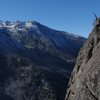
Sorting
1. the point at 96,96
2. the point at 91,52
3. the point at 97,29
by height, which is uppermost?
the point at 97,29

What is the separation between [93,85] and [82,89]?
2475 millimetres

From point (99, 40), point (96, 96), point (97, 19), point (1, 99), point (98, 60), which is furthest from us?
point (1, 99)

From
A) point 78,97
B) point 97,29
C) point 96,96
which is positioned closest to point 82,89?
point 78,97

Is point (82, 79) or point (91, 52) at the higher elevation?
point (91, 52)

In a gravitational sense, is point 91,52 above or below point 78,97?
above

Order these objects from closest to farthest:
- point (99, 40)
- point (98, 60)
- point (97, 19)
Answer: point (98, 60) < point (99, 40) < point (97, 19)

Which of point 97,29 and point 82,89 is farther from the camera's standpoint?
point 97,29

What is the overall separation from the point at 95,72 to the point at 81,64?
943cm

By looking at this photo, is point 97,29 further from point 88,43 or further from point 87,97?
point 87,97

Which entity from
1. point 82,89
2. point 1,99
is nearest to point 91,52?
point 82,89

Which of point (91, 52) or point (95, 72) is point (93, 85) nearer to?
point (95, 72)

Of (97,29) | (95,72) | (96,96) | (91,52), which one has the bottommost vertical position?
(96,96)

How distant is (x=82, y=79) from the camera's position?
31094 millimetres

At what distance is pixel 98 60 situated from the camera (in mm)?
29688
